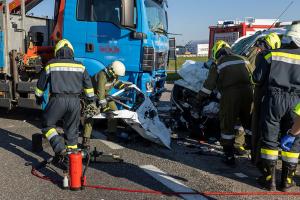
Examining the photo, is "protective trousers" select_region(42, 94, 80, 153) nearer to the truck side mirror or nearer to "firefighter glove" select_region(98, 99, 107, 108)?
"firefighter glove" select_region(98, 99, 107, 108)

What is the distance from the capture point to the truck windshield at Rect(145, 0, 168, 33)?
7249 millimetres

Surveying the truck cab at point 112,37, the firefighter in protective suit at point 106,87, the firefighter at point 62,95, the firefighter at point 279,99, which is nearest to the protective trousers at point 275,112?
the firefighter at point 279,99

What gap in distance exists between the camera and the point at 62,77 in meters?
4.98

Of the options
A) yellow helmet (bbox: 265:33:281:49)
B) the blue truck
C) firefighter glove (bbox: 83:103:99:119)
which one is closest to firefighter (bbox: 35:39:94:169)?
firefighter glove (bbox: 83:103:99:119)

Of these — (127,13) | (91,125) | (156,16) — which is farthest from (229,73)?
(156,16)

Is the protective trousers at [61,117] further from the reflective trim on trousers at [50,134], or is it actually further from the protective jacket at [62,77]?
the protective jacket at [62,77]

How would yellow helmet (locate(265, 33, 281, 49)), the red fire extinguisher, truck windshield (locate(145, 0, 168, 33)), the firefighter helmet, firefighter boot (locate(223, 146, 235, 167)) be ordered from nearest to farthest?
the red fire extinguisher < the firefighter helmet < yellow helmet (locate(265, 33, 281, 49)) < firefighter boot (locate(223, 146, 235, 167)) < truck windshield (locate(145, 0, 168, 33))

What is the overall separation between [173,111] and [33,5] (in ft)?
13.9

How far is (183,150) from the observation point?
6.39 meters

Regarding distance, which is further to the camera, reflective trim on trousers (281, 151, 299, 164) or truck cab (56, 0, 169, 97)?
truck cab (56, 0, 169, 97)

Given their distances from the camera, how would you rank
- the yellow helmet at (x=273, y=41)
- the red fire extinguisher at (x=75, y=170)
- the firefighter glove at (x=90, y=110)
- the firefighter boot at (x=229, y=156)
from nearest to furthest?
the red fire extinguisher at (x=75, y=170) < the yellow helmet at (x=273, y=41) < the firefighter boot at (x=229, y=156) < the firefighter glove at (x=90, y=110)

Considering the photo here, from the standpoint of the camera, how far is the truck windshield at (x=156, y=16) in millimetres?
7249

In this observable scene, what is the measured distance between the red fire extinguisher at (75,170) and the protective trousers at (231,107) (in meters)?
2.35

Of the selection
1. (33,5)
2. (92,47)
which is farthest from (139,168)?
(33,5)
